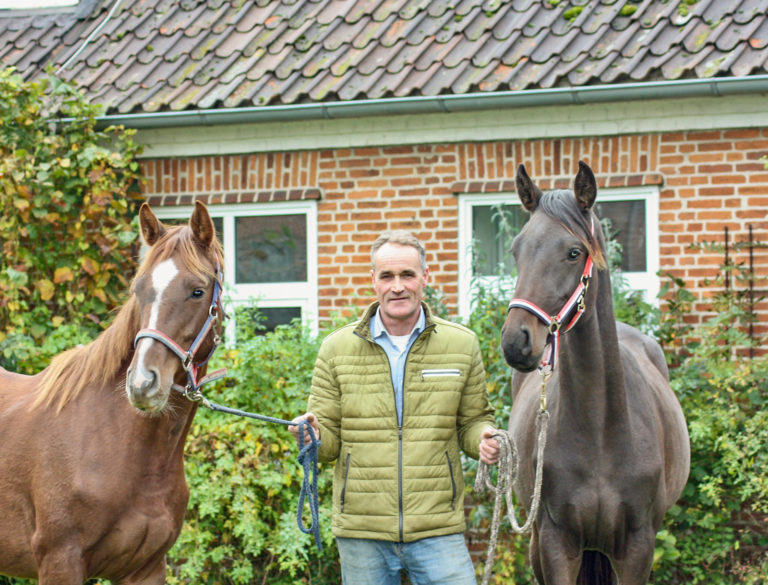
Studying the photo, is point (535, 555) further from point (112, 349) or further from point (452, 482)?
point (112, 349)

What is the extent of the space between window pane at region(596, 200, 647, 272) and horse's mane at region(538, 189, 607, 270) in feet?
10.7

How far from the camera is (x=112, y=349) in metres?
4.23

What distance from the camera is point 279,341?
678 centimetres

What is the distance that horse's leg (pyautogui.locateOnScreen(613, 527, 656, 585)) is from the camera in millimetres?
4298

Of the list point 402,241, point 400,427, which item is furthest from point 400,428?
point 402,241

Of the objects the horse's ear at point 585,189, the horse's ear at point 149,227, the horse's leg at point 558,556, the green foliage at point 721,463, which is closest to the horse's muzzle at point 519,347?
the horse's ear at point 585,189

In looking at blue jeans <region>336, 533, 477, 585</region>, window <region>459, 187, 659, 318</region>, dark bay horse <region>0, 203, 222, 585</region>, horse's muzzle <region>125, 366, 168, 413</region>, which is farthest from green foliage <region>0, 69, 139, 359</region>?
blue jeans <region>336, 533, 477, 585</region>

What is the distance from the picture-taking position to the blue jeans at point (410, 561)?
148 inches

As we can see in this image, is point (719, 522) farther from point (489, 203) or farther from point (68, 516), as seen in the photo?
point (68, 516)

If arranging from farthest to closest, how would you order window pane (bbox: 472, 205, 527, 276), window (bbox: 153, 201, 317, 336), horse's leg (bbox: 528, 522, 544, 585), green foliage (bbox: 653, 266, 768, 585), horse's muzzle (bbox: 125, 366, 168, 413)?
window (bbox: 153, 201, 317, 336), window pane (bbox: 472, 205, 527, 276), green foliage (bbox: 653, 266, 768, 585), horse's leg (bbox: 528, 522, 544, 585), horse's muzzle (bbox: 125, 366, 168, 413)

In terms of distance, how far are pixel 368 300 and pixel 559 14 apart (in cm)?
272

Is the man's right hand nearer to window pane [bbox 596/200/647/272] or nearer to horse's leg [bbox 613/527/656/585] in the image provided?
horse's leg [bbox 613/527/656/585]

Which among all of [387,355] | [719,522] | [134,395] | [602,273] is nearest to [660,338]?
[719,522]

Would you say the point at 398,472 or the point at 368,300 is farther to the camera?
the point at 368,300
